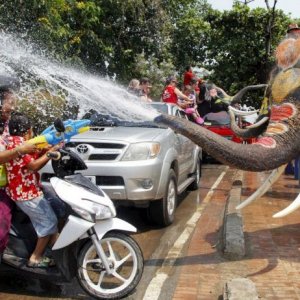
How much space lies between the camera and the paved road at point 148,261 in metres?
4.89

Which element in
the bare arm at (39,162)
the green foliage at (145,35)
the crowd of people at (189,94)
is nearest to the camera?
the bare arm at (39,162)

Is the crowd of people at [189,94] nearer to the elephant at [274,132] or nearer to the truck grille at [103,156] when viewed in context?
the truck grille at [103,156]

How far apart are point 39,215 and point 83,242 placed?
461mm

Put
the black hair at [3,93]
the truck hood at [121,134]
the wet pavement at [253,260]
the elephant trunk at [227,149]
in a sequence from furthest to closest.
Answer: the truck hood at [121,134] → the black hair at [3,93] → the wet pavement at [253,260] → the elephant trunk at [227,149]

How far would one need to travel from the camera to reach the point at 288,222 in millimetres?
7145

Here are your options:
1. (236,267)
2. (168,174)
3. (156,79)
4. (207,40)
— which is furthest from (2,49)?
(207,40)

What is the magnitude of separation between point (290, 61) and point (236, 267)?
2120 millimetres

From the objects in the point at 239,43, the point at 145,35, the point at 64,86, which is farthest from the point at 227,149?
the point at 239,43

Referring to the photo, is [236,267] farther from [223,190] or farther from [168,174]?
[223,190]

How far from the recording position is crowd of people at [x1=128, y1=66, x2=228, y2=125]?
9.59 m

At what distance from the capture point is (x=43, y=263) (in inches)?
184

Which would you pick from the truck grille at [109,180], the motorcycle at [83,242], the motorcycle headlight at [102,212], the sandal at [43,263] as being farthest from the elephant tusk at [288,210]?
the truck grille at [109,180]

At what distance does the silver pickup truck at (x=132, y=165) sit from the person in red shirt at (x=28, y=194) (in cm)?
186

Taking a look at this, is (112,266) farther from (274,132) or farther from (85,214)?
(274,132)
